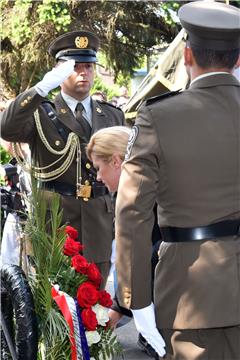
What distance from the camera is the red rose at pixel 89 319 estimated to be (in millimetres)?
2672

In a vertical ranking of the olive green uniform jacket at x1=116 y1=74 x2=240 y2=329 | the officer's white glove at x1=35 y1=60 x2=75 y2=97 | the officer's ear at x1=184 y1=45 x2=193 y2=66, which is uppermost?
the officer's ear at x1=184 y1=45 x2=193 y2=66

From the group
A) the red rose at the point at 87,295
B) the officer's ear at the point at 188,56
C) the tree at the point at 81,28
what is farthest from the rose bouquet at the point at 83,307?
the tree at the point at 81,28

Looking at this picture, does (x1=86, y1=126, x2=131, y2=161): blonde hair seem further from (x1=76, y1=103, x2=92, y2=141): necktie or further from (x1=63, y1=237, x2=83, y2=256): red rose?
(x1=76, y1=103, x2=92, y2=141): necktie

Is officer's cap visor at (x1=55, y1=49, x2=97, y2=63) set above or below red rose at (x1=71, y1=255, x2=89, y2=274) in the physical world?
above

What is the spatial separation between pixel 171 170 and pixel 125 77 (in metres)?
16.0

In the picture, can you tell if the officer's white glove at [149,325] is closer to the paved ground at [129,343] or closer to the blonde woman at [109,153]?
the blonde woman at [109,153]

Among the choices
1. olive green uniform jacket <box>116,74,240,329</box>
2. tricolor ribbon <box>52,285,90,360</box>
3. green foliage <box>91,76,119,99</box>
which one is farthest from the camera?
green foliage <box>91,76,119,99</box>

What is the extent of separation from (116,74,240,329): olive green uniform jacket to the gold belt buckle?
1778 mm

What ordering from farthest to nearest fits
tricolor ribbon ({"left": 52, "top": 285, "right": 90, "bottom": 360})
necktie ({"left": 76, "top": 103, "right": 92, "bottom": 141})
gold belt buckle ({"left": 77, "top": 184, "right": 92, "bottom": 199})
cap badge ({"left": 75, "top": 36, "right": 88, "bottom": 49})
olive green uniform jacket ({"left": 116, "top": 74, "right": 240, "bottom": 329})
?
1. cap badge ({"left": 75, "top": 36, "right": 88, "bottom": 49})
2. necktie ({"left": 76, "top": 103, "right": 92, "bottom": 141})
3. gold belt buckle ({"left": 77, "top": 184, "right": 92, "bottom": 199})
4. tricolor ribbon ({"left": 52, "top": 285, "right": 90, "bottom": 360})
5. olive green uniform jacket ({"left": 116, "top": 74, "right": 240, "bottom": 329})

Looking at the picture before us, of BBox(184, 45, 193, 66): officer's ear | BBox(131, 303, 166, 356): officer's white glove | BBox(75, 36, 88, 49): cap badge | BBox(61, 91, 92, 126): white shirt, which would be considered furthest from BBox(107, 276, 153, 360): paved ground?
BBox(184, 45, 193, 66): officer's ear

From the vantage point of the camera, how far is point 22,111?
3.83 meters

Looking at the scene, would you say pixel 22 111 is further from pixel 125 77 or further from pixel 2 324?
pixel 125 77

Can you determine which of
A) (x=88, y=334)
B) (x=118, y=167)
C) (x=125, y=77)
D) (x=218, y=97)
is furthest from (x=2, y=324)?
(x=125, y=77)

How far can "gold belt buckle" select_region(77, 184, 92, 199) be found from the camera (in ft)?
13.3
